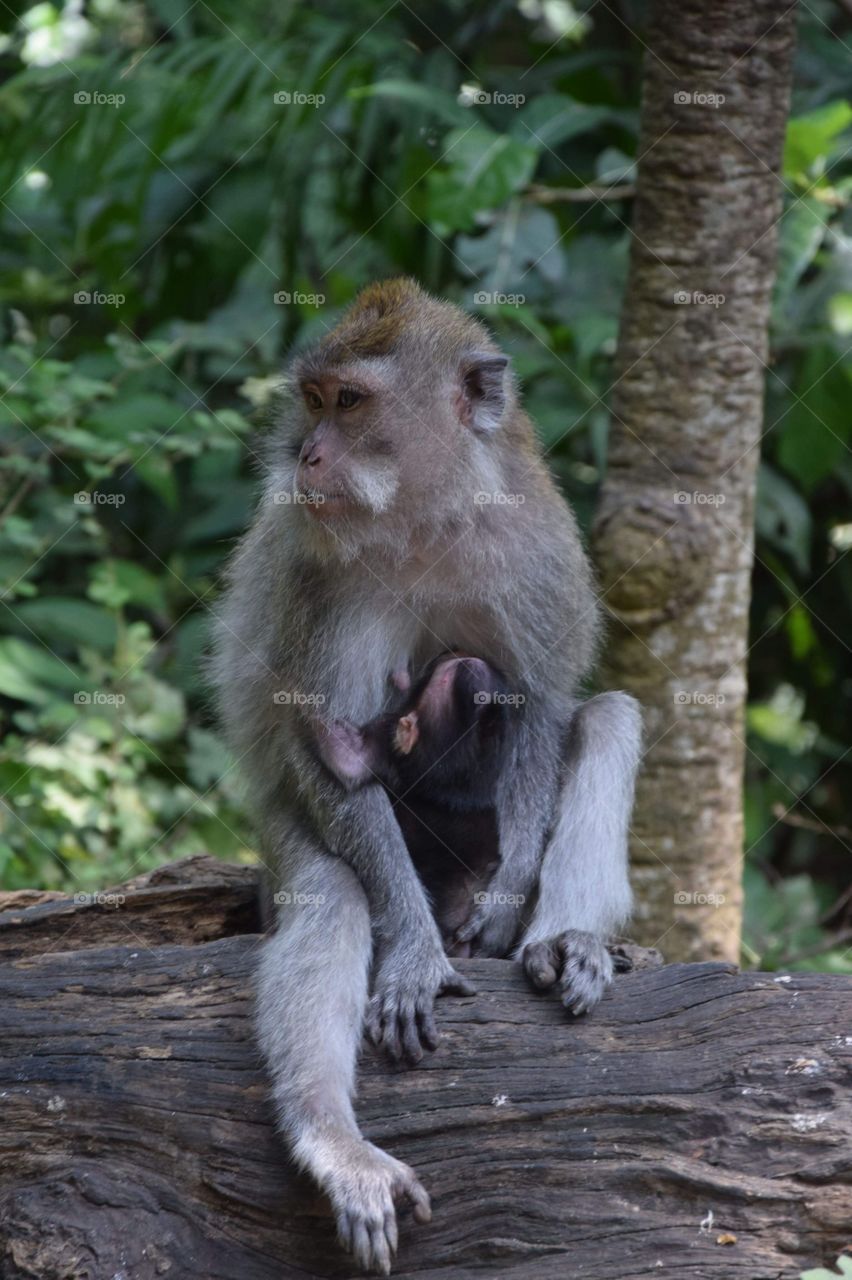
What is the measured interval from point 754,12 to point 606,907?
4.44m

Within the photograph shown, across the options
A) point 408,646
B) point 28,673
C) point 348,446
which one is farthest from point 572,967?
point 28,673

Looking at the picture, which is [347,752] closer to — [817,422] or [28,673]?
[28,673]

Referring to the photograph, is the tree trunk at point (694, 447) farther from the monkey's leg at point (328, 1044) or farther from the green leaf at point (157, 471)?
the green leaf at point (157, 471)

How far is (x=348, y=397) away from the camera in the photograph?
518 cm

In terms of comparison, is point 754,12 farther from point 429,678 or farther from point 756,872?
point 756,872

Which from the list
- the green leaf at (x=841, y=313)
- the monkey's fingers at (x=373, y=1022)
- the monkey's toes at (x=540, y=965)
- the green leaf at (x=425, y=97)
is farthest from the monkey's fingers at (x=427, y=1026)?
the green leaf at (x=425, y=97)

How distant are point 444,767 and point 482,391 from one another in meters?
1.45

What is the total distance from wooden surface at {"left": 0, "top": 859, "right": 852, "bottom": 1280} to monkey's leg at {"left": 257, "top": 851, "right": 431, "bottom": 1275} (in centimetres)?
13

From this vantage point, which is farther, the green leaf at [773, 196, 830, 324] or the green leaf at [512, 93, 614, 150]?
the green leaf at [512, 93, 614, 150]

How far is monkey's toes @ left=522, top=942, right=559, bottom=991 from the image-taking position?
468 cm

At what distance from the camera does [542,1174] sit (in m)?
4.26

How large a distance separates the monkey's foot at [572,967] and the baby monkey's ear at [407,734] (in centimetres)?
82

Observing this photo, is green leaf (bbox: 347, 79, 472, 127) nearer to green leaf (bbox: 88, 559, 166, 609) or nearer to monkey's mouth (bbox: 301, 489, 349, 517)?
green leaf (bbox: 88, 559, 166, 609)

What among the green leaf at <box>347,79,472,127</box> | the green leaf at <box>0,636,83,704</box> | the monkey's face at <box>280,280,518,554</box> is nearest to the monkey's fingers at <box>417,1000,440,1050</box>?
the monkey's face at <box>280,280,518,554</box>
